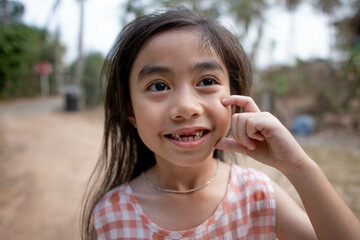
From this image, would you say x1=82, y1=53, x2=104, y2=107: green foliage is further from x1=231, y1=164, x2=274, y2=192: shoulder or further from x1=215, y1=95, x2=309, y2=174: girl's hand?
x1=215, y1=95, x2=309, y2=174: girl's hand

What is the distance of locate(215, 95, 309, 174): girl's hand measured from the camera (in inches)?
42.3

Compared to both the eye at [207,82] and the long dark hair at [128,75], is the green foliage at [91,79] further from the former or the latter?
the eye at [207,82]

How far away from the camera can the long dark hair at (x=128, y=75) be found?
1.25 m

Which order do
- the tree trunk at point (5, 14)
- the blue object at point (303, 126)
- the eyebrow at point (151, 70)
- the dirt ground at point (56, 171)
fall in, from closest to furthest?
the eyebrow at point (151, 70), the dirt ground at point (56, 171), the blue object at point (303, 126), the tree trunk at point (5, 14)

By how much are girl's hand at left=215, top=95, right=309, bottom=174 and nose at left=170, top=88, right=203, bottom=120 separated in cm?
13

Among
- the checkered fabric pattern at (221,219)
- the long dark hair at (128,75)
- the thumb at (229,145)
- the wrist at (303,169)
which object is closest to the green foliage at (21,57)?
the long dark hair at (128,75)

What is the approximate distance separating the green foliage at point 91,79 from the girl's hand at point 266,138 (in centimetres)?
1292

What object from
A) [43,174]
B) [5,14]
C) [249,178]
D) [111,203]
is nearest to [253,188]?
[249,178]

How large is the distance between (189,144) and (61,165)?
5.16m

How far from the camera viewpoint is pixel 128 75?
4.41 ft

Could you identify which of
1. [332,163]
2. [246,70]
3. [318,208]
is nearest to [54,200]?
[246,70]

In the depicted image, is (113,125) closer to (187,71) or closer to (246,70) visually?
(187,71)

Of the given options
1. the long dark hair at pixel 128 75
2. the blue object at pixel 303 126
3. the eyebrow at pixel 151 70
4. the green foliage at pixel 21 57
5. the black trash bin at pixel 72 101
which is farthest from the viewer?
the black trash bin at pixel 72 101

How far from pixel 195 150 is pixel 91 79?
13835mm
